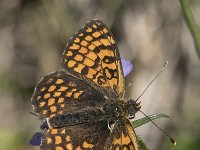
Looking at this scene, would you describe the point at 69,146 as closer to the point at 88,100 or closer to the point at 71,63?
the point at 88,100

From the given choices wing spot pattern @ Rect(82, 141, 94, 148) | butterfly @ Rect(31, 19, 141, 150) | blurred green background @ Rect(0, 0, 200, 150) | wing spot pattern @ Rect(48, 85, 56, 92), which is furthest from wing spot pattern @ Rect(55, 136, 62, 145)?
blurred green background @ Rect(0, 0, 200, 150)

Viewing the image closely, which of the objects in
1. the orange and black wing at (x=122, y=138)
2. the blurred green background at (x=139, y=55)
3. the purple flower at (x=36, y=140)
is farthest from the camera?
the blurred green background at (x=139, y=55)

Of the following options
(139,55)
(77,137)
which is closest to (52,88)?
(77,137)

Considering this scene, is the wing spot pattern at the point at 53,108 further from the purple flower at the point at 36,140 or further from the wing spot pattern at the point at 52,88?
the purple flower at the point at 36,140

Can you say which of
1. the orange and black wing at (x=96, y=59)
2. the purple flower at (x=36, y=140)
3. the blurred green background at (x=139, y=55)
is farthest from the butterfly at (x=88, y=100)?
the blurred green background at (x=139, y=55)

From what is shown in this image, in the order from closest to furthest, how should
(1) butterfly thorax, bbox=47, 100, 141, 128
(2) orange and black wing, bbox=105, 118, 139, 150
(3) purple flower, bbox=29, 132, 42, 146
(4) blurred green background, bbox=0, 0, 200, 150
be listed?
(2) orange and black wing, bbox=105, 118, 139, 150 → (1) butterfly thorax, bbox=47, 100, 141, 128 → (3) purple flower, bbox=29, 132, 42, 146 → (4) blurred green background, bbox=0, 0, 200, 150

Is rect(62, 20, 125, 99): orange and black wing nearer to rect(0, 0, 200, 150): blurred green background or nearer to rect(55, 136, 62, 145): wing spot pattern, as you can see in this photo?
rect(55, 136, 62, 145): wing spot pattern
